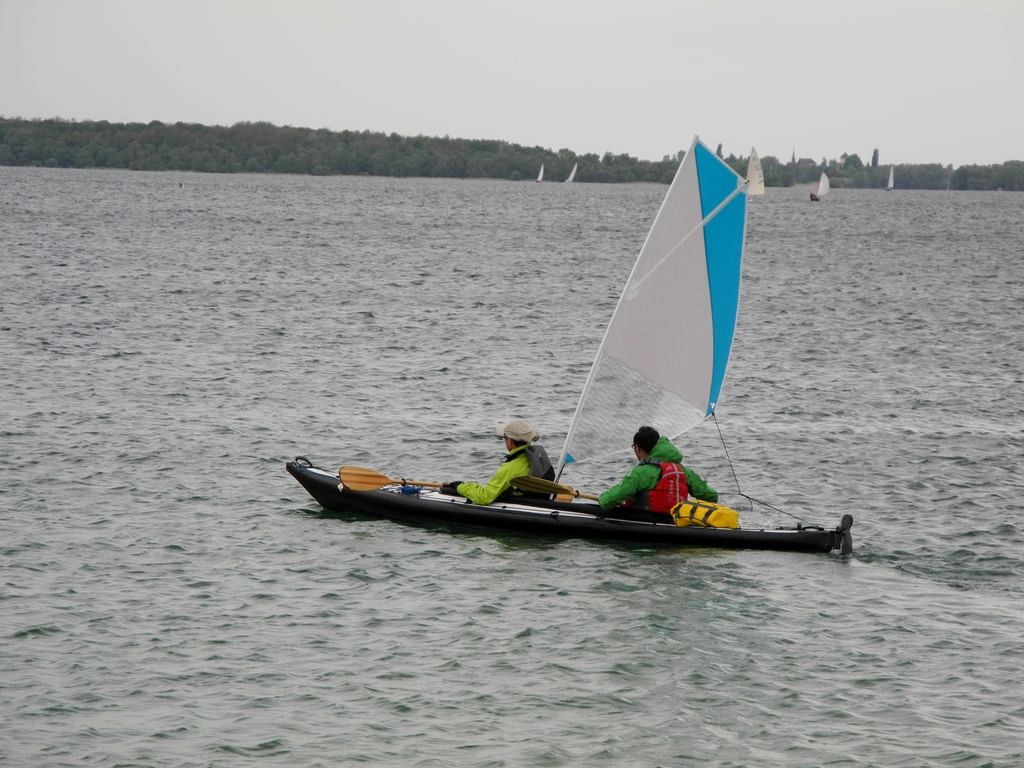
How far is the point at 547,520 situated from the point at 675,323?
3.65m

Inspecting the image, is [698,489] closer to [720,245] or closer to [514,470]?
[514,470]

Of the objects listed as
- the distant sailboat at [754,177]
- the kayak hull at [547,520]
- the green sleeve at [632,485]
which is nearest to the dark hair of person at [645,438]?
the green sleeve at [632,485]

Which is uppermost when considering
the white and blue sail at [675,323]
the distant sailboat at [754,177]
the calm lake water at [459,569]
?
the distant sailboat at [754,177]

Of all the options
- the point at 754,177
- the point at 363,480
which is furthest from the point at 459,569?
the point at 754,177

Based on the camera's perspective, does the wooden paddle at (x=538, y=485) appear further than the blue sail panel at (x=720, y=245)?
No

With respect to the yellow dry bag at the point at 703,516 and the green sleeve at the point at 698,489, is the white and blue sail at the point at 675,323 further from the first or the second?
the yellow dry bag at the point at 703,516

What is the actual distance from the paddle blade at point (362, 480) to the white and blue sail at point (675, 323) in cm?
279

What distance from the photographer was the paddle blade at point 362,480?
1873 cm

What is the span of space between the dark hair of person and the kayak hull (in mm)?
1064

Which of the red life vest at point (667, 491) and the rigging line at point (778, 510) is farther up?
the red life vest at point (667, 491)

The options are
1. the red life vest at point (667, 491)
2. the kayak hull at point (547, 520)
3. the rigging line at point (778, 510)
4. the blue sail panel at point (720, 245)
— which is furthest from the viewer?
the rigging line at point (778, 510)

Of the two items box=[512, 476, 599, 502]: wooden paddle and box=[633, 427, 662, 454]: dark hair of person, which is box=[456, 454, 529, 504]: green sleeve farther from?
box=[633, 427, 662, 454]: dark hair of person

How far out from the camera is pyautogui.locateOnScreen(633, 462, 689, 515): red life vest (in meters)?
17.2

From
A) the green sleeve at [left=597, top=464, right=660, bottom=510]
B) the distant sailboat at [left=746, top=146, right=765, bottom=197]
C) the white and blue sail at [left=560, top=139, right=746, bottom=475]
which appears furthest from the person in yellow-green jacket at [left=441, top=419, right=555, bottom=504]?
the distant sailboat at [left=746, top=146, right=765, bottom=197]
